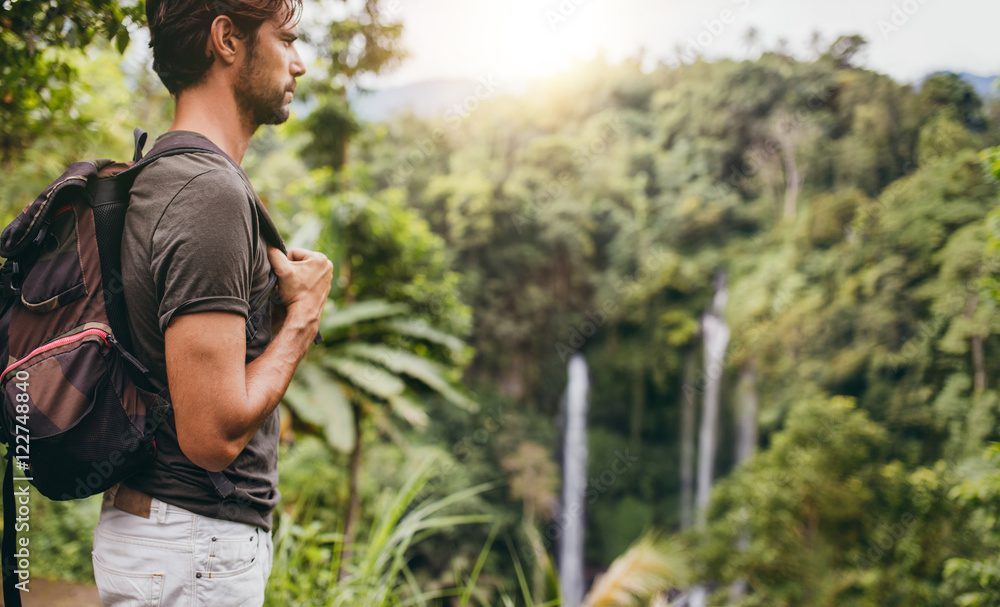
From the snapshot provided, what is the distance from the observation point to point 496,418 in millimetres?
13891

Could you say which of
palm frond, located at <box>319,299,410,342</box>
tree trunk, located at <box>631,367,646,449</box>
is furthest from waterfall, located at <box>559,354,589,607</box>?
palm frond, located at <box>319,299,410,342</box>

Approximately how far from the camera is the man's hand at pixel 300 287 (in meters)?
0.88

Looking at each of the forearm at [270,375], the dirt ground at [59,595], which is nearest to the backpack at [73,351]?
the forearm at [270,375]

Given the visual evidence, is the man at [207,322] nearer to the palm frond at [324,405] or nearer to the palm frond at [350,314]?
the palm frond at [324,405]

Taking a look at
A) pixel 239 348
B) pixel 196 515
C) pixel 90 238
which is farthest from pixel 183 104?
pixel 196 515

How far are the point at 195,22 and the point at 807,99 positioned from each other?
1525cm

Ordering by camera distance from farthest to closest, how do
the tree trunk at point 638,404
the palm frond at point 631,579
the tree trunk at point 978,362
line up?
the tree trunk at point 638,404 < the tree trunk at point 978,362 < the palm frond at point 631,579

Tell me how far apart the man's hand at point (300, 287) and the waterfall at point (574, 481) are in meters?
14.5

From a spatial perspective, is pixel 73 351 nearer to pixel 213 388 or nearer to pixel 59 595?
pixel 213 388

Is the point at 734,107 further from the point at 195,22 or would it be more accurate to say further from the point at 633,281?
the point at 195,22

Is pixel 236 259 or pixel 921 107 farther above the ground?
pixel 921 107

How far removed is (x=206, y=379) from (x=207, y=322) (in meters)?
0.08

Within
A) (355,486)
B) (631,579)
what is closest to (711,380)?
(355,486)

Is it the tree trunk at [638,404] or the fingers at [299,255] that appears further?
the tree trunk at [638,404]
